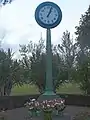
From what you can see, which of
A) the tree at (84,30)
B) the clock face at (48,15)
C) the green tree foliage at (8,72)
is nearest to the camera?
the clock face at (48,15)

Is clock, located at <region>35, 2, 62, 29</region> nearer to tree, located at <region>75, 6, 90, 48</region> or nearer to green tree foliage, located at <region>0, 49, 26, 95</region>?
green tree foliage, located at <region>0, 49, 26, 95</region>

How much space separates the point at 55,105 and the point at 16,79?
19.2 m

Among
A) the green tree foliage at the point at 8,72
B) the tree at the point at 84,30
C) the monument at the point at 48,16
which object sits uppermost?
the tree at the point at 84,30

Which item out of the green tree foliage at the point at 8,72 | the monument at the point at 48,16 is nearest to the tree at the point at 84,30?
the green tree foliage at the point at 8,72

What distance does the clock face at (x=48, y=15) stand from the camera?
19.7 m

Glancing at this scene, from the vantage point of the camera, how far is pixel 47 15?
773 inches

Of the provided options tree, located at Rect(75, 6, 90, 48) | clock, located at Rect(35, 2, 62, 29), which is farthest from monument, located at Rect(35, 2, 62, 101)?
tree, located at Rect(75, 6, 90, 48)

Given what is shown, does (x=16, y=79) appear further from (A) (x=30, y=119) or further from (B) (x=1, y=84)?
(A) (x=30, y=119)

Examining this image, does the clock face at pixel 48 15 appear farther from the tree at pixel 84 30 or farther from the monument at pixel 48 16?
the tree at pixel 84 30

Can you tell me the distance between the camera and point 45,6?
780 inches

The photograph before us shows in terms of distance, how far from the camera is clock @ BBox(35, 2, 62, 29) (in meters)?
19.7

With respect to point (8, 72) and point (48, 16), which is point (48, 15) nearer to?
point (48, 16)

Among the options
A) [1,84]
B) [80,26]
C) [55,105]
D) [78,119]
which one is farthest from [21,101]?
[80,26]

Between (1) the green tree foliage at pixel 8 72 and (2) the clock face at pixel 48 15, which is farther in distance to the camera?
(1) the green tree foliage at pixel 8 72
